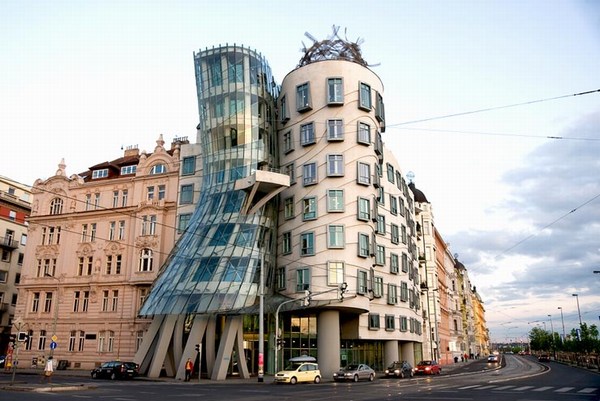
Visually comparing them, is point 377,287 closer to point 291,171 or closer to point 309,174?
point 309,174

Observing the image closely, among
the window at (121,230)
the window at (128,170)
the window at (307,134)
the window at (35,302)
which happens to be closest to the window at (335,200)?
the window at (307,134)

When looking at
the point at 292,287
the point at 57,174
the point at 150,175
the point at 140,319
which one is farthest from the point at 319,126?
the point at 57,174

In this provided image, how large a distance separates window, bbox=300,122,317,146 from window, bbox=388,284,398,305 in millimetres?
17854

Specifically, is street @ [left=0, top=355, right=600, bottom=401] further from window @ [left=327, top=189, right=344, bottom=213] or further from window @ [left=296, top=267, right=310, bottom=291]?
window @ [left=327, top=189, right=344, bottom=213]

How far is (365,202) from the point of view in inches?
1962

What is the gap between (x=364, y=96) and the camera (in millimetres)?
52406

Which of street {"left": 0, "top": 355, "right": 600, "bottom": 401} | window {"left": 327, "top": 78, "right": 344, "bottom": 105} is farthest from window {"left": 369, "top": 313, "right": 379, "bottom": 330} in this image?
window {"left": 327, "top": 78, "right": 344, "bottom": 105}

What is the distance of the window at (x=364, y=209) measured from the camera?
1923 inches

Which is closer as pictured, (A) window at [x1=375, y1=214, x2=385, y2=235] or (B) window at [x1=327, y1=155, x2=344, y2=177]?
(B) window at [x1=327, y1=155, x2=344, y2=177]

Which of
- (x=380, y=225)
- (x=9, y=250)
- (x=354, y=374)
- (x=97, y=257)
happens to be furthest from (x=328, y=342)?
(x=9, y=250)

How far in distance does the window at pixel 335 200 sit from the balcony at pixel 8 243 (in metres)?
53.4

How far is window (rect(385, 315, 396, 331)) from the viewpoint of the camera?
53.8 m

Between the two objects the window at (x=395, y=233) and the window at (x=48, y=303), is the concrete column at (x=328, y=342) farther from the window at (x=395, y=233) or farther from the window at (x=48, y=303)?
the window at (x=48, y=303)

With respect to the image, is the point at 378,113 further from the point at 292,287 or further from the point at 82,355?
the point at 82,355
